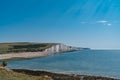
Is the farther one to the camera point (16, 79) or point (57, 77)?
point (57, 77)

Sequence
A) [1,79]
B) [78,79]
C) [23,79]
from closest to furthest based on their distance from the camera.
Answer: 1. [1,79]
2. [23,79]
3. [78,79]

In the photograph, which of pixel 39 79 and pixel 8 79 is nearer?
pixel 8 79

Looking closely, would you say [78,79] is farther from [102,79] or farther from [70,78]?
[102,79]

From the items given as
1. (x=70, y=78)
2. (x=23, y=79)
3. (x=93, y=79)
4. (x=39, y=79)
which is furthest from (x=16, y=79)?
(x=93, y=79)

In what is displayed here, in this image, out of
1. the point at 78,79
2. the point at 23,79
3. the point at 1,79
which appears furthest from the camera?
the point at 78,79

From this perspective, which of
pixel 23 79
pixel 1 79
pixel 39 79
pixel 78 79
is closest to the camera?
pixel 1 79

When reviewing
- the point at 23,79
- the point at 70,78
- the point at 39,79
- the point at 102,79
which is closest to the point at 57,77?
the point at 70,78

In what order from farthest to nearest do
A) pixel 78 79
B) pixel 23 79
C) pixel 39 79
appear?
pixel 78 79 < pixel 39 79 < pixel 23 79

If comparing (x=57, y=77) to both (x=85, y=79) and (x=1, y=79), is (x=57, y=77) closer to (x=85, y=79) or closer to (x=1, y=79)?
(x=85, y=79)
